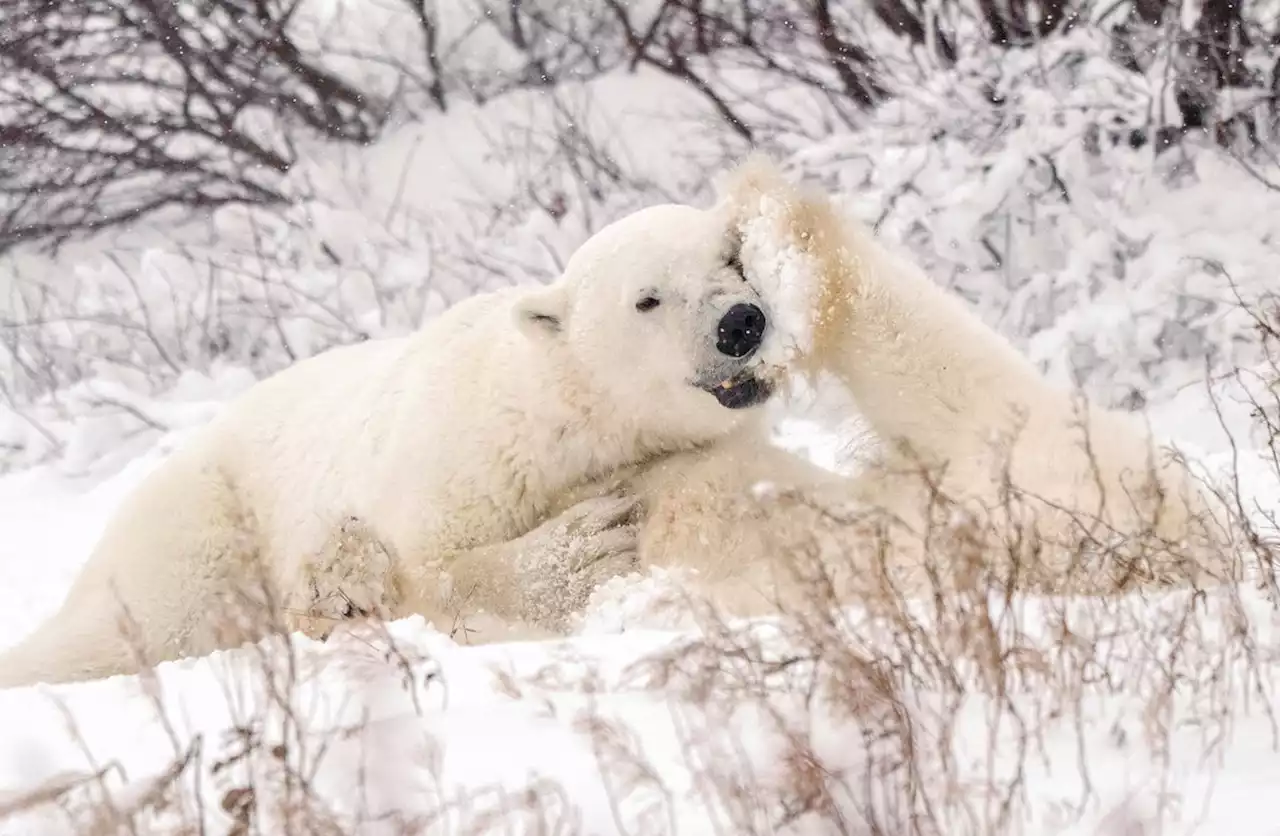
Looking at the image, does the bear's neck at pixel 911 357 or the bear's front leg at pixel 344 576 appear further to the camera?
the bear's front leg at pixel 344 576

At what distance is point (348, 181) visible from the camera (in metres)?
8.01

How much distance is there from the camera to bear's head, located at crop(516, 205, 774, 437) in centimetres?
305

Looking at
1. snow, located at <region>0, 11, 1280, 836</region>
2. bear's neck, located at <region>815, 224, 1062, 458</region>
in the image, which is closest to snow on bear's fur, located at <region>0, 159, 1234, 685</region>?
bear's neck, located at <region>815, 224, 1062, 458</region>

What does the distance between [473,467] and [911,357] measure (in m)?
1.05

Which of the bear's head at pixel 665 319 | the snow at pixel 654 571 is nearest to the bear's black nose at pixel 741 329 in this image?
the bear's head at pixel 665 319

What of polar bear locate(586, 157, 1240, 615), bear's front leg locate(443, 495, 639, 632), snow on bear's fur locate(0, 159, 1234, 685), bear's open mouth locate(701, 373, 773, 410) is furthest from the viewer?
bear's open mouth locate(701, 373, 773, 410)

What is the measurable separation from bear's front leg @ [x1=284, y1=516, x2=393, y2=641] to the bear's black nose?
34.3 inches

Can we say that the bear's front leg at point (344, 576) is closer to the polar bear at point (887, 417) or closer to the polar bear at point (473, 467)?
the polar bear at point (473, 467)

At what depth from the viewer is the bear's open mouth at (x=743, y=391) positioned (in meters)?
3.05

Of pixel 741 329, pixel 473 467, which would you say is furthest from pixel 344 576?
pixel 741 329

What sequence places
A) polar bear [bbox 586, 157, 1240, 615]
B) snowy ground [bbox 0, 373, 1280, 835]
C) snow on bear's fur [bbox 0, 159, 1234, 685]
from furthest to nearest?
snow on bear's fur [bbox 0, 159, 1234, 685]
polar bear [bbox 586, 157, 1240, 615]
snowy ground [bbox 0, 373, 1280, 835]

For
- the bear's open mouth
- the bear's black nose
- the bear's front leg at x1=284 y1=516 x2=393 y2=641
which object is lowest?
the bear's front leg at x1=284 y1=516 x2=393 y2=641

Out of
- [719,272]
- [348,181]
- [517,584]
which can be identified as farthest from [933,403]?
[348,181]

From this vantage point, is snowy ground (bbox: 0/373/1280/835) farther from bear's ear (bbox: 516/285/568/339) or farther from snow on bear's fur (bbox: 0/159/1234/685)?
bear's ear (bbox: 516/285/568/339)
